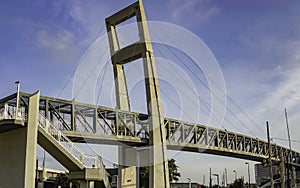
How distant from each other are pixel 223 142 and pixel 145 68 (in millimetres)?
37510

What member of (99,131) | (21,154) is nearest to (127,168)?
(99,131)

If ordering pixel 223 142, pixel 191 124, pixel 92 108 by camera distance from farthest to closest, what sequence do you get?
pixel 223 142 → pixel 191 124 → pixel 92 108

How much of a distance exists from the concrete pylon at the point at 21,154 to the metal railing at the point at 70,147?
5.80ft

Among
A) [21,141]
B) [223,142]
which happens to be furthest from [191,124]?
[21,141]

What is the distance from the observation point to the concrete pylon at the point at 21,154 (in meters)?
25.1

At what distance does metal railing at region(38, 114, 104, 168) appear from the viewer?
27.8 meters

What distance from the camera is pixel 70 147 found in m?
28.4

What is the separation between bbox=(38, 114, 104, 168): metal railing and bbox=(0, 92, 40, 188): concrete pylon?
177 cm

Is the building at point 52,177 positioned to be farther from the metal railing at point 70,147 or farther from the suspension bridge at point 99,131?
the metal railing at point 70,147

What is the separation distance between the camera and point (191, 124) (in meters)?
59.8

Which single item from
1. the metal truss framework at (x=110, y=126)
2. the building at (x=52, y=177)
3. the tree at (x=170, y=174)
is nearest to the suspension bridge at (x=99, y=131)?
the metal truss framework at (x=110, y=126)

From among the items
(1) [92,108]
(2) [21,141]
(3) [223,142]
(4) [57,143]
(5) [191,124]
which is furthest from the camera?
(3) [223,142]

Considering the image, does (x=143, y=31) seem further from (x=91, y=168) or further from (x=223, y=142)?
(x=223, y=142)

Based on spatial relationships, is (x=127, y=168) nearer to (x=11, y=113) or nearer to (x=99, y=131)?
(x=99, y=131)
